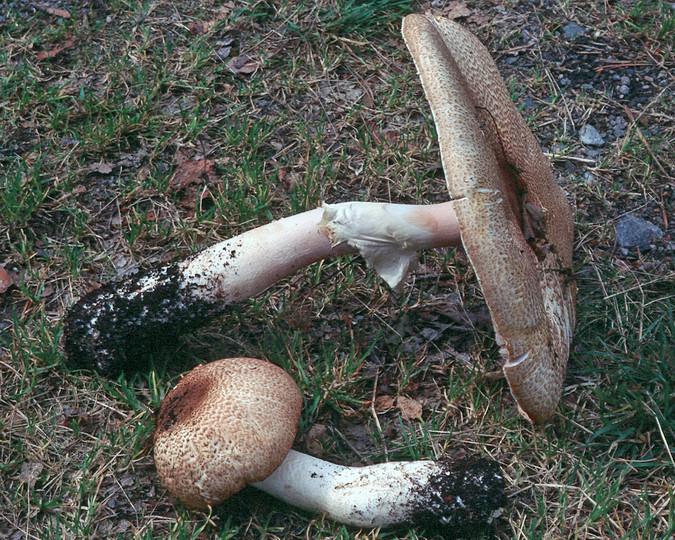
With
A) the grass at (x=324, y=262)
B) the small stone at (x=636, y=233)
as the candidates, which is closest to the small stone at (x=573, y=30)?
the grass at (x=324, y=262)

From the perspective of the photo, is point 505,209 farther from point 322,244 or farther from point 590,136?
point 590,136

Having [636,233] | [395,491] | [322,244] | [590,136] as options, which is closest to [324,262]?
[322,244]

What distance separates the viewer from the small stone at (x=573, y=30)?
4559 millimetres

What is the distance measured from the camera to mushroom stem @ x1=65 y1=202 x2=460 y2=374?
2875mm

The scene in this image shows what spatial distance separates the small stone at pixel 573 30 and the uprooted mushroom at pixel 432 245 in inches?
64.1

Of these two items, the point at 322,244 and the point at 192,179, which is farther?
the point at 192,179

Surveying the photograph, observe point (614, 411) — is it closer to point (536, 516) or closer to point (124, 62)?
point (536, 516)

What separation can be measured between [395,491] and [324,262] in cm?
130

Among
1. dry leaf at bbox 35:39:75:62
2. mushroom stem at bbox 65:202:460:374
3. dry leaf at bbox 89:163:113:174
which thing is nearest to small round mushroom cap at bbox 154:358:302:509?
mushroom stem at bbox 65:202:460:374

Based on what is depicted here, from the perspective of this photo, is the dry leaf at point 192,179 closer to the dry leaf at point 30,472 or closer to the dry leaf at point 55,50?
the dry leaf at point 55,50

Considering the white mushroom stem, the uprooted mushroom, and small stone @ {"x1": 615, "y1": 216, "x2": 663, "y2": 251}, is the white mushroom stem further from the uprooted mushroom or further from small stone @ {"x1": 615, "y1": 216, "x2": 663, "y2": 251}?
small stone @ {"x1": 615, "y1": 216, "x2": 663, "y2": 251}

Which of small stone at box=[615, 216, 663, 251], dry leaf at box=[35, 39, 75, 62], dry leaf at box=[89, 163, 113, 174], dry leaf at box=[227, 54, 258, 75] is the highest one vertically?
dry leaf at box=[35, 39, 75, 62]

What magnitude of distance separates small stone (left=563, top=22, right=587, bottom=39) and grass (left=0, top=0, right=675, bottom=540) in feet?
0.16

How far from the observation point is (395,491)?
2711 mm
